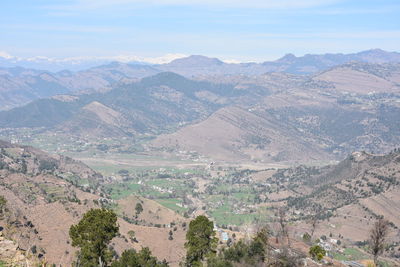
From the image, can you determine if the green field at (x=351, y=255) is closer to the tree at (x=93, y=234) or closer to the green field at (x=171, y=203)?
the tree at (x=93, y=234)

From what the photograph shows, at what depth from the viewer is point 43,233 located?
8506 centimetres

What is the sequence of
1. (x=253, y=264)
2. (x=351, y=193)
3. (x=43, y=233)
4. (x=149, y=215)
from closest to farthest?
1. (x=253, y=264)
2. (x=43, y=233)
3. (x=149, y=215)
4. (x=351, y=193)

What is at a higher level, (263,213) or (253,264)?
(253,264)

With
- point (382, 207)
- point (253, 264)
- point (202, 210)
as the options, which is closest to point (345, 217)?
point (382, 207)

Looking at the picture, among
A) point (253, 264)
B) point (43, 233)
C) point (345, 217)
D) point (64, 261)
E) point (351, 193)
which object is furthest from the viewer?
point (351, 193)

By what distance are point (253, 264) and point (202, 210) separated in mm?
115012

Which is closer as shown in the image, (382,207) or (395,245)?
(395,245)

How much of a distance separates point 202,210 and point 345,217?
5787 centimetres

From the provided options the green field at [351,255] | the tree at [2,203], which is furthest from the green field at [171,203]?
the tree at [2,203]

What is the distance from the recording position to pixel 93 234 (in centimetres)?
5319

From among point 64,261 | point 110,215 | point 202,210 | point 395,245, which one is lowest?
point 202,210

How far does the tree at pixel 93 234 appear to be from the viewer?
175ft

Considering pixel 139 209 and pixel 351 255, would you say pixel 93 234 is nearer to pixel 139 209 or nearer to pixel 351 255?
pixel 139 209

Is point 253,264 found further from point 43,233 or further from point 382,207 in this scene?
point 382,207
